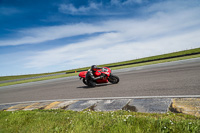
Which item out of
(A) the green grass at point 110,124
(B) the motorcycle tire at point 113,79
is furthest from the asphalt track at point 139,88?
(A) the green grass at point 110,124

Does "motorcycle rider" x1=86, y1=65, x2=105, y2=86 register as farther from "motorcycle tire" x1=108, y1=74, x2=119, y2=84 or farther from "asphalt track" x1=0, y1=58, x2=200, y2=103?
"motorcycle tire" x1=108, y1=74, x2=119, y2=84

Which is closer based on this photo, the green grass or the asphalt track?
the green grass

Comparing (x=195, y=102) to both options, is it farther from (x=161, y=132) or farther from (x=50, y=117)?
(x=50, y=117)

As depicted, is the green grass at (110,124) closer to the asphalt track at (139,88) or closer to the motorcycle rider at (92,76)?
the asphalt track at (139,88)

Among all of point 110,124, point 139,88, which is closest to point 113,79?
point 139,88

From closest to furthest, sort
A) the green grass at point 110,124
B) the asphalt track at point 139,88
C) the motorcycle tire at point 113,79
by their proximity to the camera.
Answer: the green grass at point 110,124
the asphalt track at point 139,88
the motorcycle tire at point 113,79

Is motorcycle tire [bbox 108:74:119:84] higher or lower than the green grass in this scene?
higher

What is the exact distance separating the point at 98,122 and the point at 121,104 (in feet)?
5.06

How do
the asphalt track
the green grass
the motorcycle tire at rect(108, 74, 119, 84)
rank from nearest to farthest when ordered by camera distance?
the green grass → the asphalt track → the motorcycle tire at rect(108, 74, 119, 84)

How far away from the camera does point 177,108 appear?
360 centimetres

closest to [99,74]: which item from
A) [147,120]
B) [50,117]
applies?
[50,117]

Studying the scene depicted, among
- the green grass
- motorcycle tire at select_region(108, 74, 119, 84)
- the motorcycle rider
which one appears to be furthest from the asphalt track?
the green grass

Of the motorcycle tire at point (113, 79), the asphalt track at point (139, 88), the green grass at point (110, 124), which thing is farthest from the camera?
the motorcycle tire at point (113, 79)

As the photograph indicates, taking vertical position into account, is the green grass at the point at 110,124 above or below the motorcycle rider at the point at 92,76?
below
